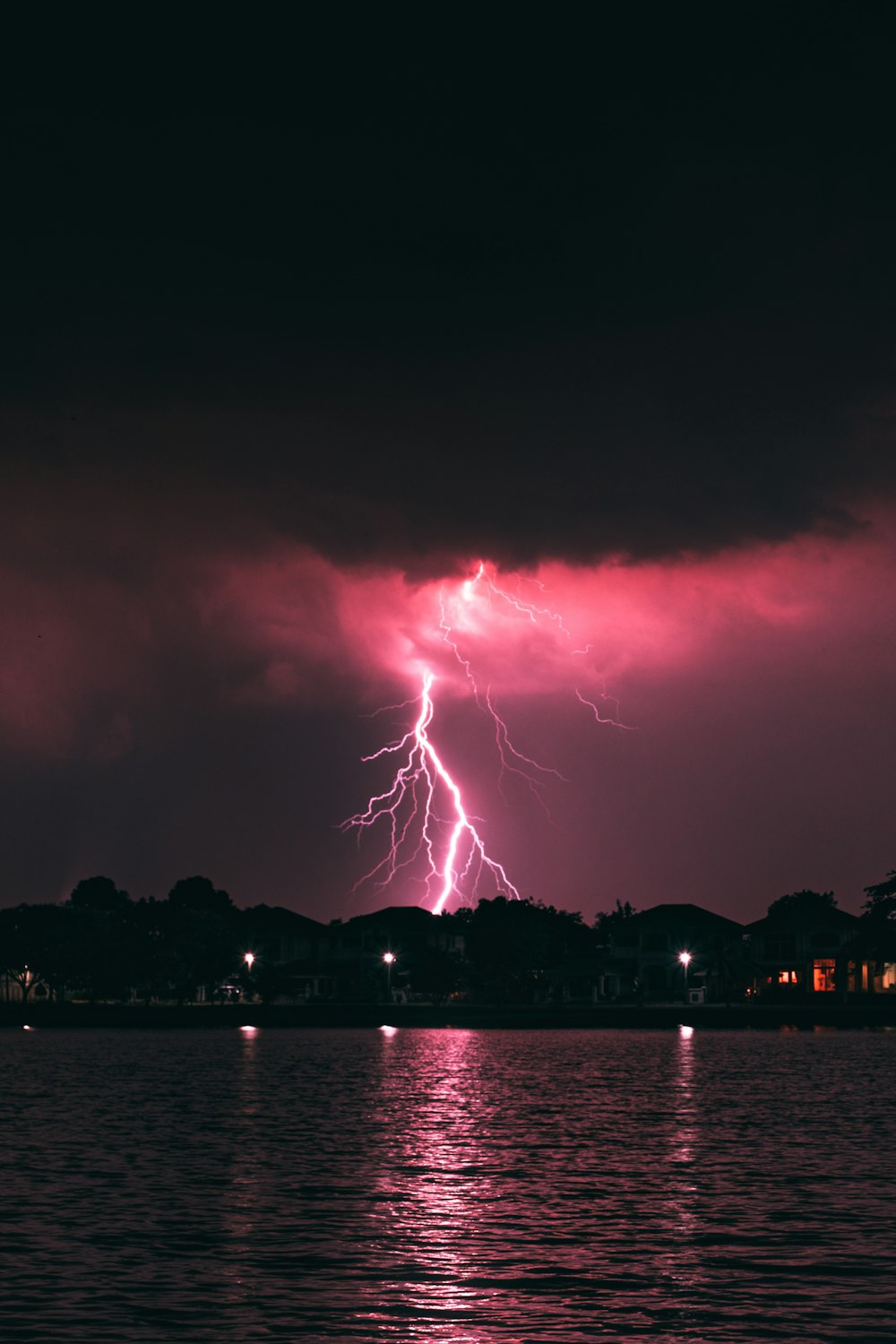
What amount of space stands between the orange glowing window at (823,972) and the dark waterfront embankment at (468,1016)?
2224cm

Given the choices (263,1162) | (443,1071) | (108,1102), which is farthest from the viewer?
(443,1071)

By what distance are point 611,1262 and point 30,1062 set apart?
78.2 m

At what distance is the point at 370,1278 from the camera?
2542 cm

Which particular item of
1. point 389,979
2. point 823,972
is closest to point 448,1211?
point 389,979

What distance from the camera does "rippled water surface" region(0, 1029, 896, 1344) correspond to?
22.6m

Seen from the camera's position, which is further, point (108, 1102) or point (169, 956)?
point (169, 956)

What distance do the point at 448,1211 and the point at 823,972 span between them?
169 m

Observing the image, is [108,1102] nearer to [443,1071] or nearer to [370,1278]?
[443,1071]

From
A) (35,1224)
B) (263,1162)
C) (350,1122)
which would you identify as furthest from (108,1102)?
(35,1224)

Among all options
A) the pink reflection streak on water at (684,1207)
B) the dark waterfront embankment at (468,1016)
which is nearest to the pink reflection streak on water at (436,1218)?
the pink reflection streak on water at (684,1207)

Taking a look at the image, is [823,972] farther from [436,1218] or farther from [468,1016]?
[436,1218]

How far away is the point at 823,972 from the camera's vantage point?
195375mm

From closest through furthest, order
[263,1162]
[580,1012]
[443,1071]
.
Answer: [263,1162], [443,1071], [580,1012]

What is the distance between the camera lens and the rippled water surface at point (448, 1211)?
22.6 m
